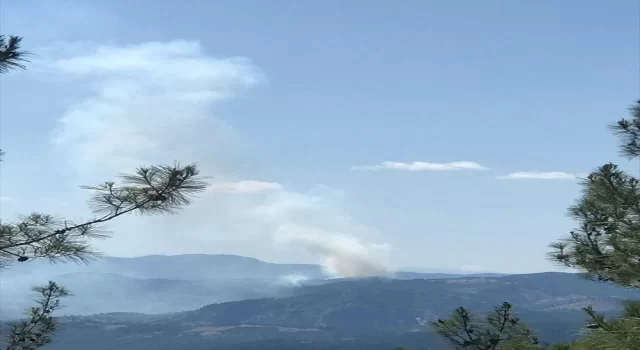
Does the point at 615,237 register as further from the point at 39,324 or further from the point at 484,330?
the point at 39,324

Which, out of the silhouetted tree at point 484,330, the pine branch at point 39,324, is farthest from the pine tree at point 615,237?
the pine branch at point 39,324

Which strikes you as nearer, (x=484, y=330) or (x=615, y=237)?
(x=615, y=237)

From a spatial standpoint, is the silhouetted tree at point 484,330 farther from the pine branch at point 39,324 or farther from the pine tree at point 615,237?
the pine branch at point 39,324

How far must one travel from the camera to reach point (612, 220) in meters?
13.7

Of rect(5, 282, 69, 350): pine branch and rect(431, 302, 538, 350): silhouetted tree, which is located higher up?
rect(5, 282, 69, 350): pine branch

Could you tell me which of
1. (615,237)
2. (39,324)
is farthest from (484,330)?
(39,324)

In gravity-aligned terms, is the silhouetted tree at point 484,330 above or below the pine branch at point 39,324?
below

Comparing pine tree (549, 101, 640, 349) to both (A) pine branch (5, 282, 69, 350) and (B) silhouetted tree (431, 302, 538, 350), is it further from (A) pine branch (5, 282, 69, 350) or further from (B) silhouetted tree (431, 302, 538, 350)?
(A) pine branch (5, 282, 69, 350)

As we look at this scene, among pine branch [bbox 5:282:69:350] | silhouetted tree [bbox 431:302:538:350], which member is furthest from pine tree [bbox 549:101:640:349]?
pine branch [bbox 5:282:69:350]

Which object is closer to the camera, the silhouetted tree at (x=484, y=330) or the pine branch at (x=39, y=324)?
the pine branch at (x=39, y=324)

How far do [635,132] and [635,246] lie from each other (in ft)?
8.29

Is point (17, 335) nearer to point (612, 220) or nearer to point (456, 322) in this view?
point (456, 322)

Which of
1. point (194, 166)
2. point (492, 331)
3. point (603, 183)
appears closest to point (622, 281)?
point (603, 183)

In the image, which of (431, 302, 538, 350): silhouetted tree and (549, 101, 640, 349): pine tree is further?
(431, 302, 538, 350): silhouetted tree
